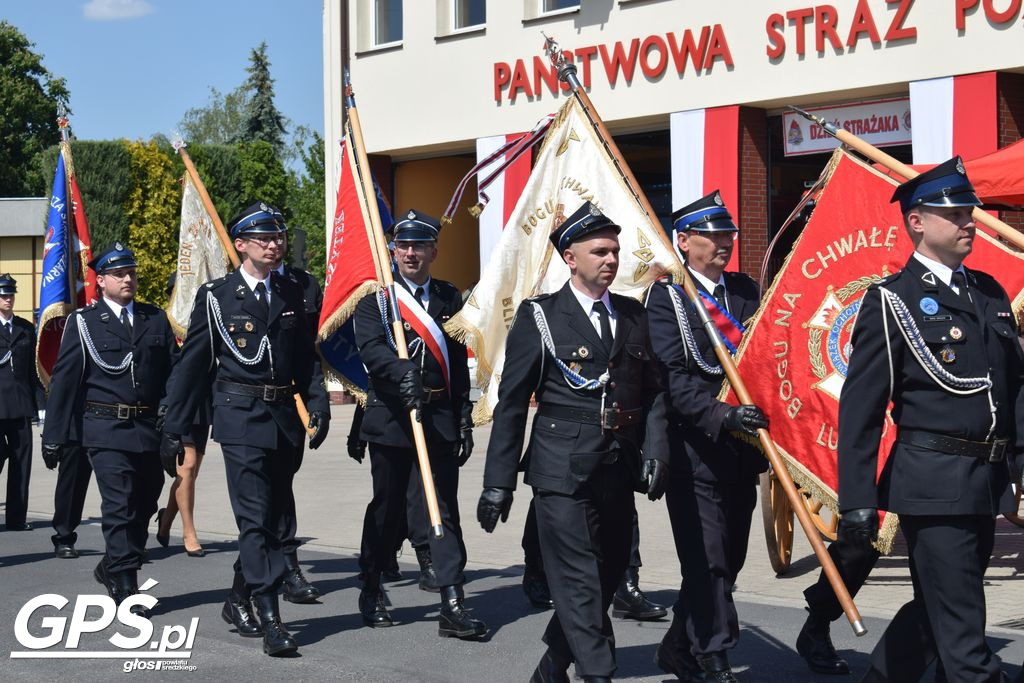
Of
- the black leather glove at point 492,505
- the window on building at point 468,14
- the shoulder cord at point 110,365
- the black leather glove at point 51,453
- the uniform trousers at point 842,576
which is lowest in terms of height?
the uniform trousers at point 842,576

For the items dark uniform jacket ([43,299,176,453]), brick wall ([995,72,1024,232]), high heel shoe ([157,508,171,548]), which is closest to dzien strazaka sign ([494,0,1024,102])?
brick wall ([995,72,1024,232])

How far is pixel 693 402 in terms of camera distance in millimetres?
6469

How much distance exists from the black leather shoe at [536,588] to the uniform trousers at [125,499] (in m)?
2.23

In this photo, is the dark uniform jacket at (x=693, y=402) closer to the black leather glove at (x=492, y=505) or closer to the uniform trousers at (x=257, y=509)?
the black leather glove at (x=492, y=505)

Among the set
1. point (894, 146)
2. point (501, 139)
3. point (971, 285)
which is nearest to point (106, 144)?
point (501, 139)

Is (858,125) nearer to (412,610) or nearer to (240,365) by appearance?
(412,610)

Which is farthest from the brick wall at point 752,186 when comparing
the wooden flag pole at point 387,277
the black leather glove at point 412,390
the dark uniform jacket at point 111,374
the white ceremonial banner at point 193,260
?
the black leather glove at point 412,390

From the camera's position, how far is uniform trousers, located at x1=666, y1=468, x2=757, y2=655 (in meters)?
6.34

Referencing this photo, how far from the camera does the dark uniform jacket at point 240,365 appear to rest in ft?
25.2

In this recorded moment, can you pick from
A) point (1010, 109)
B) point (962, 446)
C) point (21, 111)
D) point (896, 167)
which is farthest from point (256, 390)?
point (21, 111)

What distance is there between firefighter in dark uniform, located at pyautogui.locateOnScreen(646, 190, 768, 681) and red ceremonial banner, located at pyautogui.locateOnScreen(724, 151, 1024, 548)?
8.6 inches

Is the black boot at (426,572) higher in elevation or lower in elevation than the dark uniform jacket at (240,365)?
lower

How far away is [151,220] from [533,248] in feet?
85.4

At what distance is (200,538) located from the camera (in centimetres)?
1159
